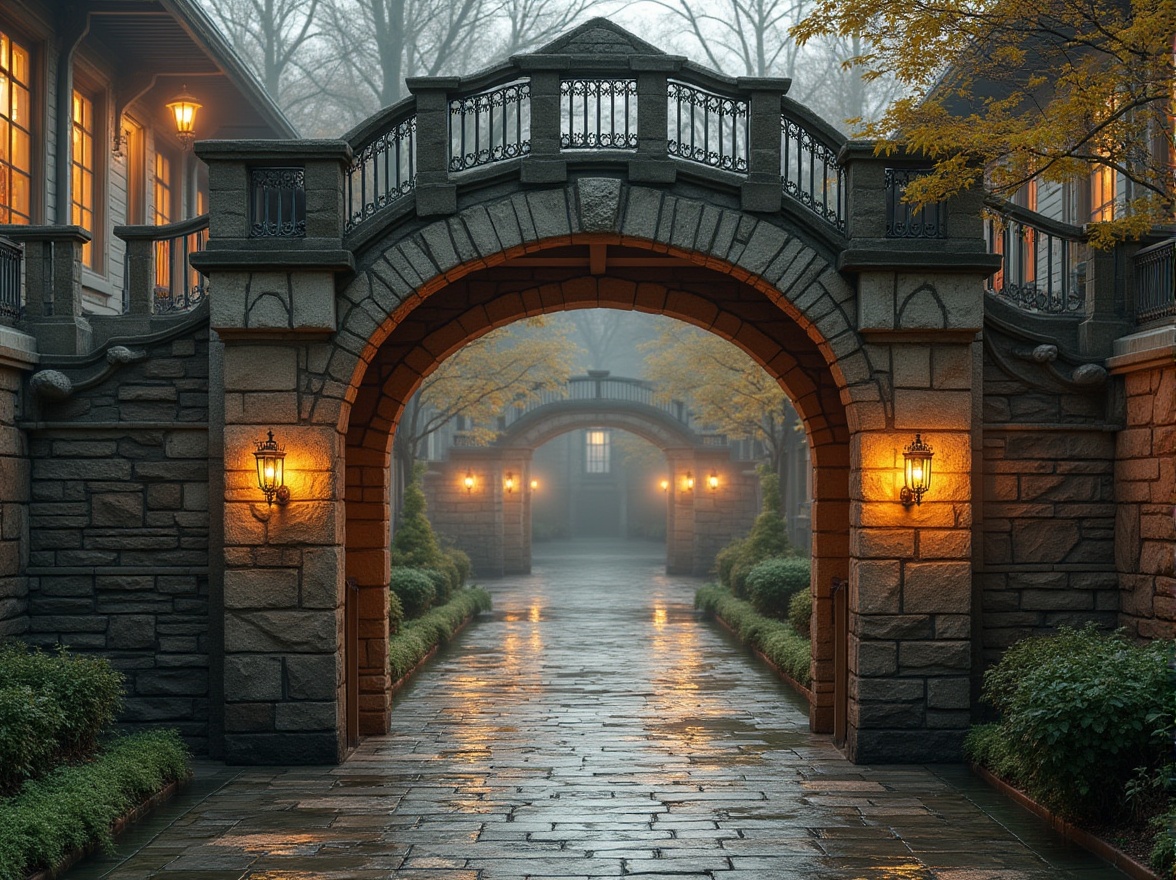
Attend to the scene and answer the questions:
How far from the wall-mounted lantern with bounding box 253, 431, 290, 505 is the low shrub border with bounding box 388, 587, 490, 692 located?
3.58 m

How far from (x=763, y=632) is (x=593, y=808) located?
9773 millimetres

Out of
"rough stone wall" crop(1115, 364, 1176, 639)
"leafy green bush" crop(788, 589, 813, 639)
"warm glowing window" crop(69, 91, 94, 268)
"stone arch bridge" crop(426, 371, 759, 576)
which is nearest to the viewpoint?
"rough stone wall" crop(1115, 364, 1176, 639)

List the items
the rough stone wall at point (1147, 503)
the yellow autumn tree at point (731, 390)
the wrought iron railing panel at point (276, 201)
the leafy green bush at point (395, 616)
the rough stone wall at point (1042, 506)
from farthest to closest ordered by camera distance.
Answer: the yellow autumn tree at point (731, 390) → the leafy green bush at point (395, 616) → the rough stone wall at point (1042, 506) → the wrought iron railing panel at point (276, 201) → the rough stone wall at point (1147, 503)

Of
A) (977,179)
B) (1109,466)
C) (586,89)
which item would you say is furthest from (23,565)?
(1109,466)

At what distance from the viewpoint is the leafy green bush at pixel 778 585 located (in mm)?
20547

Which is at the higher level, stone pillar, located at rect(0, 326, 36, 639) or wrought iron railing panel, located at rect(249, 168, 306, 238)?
wrought iron railing panel, located at rect(249, 168, 306, 238)

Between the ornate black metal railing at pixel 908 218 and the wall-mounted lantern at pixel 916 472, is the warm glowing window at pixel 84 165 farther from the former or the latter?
the wall-mounted lantern at pixel 916 472

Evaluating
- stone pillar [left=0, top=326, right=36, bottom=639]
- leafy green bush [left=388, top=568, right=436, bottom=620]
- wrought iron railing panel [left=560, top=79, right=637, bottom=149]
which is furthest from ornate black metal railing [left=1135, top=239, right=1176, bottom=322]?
leafy green bush [left=388, top=568, right=436, bottom=620]

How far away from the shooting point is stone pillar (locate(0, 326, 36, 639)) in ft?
36.2

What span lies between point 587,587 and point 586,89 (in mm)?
22448

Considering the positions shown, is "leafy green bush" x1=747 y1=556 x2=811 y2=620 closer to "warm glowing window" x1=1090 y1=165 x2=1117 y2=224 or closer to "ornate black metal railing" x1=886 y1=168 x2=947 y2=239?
"warm glowing window" x1=1090 y1=165 x2=1117 y2=224

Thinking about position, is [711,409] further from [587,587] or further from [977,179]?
[977,179]

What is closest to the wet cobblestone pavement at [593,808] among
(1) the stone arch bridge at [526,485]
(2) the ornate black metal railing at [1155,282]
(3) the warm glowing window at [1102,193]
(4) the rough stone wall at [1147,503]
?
(4) the rough stone wall at [1147,503]

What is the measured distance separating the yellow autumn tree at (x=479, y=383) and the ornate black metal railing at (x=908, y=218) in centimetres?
1553
